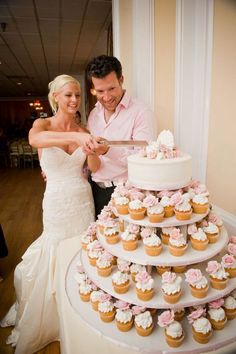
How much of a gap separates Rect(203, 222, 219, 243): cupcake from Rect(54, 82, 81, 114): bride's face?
1.22 m

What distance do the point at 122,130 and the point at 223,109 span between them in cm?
69

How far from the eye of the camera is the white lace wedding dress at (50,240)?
2.10m

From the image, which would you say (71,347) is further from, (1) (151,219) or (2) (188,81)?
(2) (188,81)

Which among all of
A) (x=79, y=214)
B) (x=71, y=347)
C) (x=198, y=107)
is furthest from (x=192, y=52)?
(x=71, y=347)

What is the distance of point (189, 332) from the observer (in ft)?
4.07

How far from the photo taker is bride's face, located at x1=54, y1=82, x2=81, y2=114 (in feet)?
6.50

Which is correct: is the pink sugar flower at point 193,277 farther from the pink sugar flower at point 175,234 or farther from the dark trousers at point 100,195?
the dark trousers at point 100,195

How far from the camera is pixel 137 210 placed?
1.36 m

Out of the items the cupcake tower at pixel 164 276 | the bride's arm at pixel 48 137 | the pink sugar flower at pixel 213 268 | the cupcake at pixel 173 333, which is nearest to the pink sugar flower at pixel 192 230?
the cupcake tower at pixel 164 276

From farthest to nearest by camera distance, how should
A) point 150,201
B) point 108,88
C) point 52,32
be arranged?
1. point 52,32
2. point 108,88
3. point 150,201

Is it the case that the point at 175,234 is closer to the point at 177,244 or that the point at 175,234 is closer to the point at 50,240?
the point at 177,244

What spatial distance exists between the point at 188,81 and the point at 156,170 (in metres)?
1.23

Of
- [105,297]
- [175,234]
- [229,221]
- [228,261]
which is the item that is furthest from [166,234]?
[229,221]

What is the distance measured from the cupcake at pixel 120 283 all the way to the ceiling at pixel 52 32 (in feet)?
13.4
